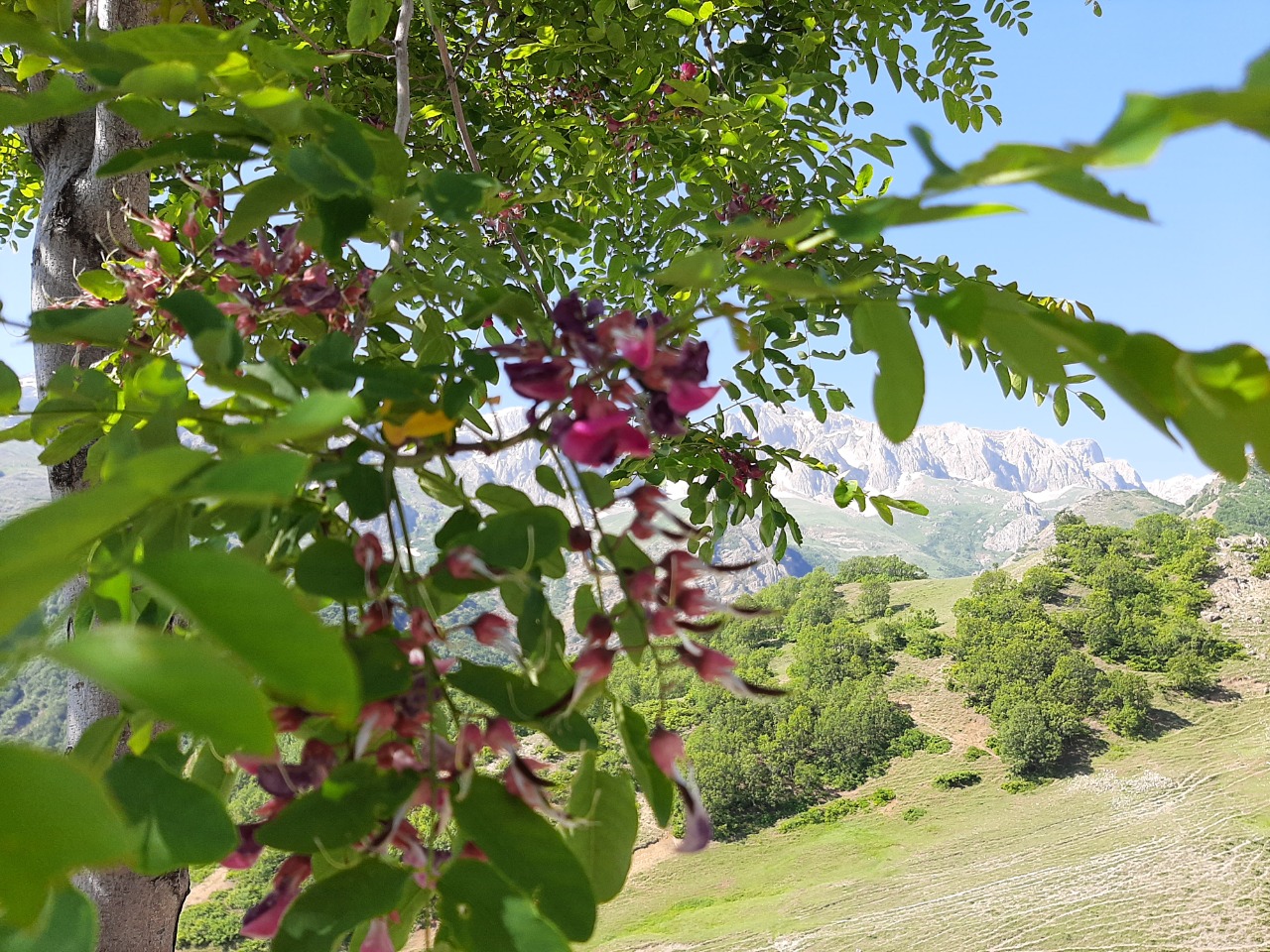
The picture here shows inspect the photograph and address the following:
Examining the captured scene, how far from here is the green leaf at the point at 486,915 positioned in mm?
255

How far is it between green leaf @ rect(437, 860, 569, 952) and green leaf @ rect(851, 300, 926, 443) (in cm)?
24

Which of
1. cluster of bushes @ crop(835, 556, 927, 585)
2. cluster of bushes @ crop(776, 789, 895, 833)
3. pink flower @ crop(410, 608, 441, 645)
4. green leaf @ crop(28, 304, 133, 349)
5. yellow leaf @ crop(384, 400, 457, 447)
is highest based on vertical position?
green leaf @ crop(28, 304, 133, 349)

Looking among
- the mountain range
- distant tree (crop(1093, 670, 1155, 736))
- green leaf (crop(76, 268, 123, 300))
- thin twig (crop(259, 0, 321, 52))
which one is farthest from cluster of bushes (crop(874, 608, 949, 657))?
the mountain range

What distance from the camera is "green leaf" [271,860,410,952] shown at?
279 mm

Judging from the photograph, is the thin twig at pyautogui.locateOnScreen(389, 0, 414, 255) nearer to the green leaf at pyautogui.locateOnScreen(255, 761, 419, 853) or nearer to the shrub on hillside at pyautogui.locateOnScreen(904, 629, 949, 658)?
the green leaf at pyautogui.locateOnScreen(255, 761, 419, 853)

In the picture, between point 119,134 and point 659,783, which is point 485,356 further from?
point 119,134

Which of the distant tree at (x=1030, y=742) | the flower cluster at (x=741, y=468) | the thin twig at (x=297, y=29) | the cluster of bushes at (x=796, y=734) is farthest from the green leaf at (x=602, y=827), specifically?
the distant tree at (x=1030, y=742)

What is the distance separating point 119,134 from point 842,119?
1.35 m

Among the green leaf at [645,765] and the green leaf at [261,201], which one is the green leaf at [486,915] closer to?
the green leaf at [645,765]

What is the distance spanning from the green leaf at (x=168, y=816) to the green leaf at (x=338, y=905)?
4 cm

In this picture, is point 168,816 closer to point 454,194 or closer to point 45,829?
point 45,829

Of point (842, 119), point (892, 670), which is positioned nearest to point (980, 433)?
point (892, 670)

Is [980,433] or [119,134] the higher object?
[980,433]

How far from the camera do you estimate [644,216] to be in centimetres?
171
